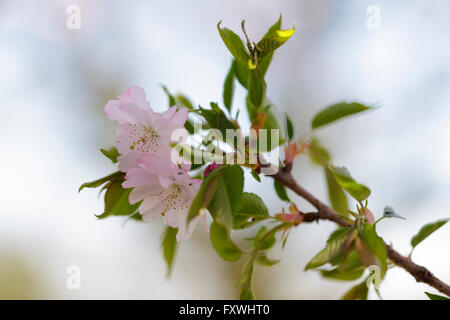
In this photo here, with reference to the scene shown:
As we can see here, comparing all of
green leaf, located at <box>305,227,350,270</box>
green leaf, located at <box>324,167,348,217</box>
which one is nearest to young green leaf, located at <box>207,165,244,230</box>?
green leaf, located at <box>305,227,350,270</box>

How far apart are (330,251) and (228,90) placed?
0.35 metres

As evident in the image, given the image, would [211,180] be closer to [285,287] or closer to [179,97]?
[179,97]

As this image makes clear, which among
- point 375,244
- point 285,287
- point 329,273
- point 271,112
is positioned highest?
point 271,112

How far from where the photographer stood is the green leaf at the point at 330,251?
1.46 ft

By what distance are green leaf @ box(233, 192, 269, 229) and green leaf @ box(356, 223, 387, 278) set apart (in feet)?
0.54

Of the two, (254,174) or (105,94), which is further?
(105,94)

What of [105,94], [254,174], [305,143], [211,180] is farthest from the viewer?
[105,94]

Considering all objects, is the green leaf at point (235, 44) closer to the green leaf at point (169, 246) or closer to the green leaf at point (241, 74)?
the green leaf at point (241, 74)

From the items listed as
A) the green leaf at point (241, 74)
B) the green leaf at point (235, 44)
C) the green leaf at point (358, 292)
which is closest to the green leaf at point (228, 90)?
the green leaf at point (241, 74)

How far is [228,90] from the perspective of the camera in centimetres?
71

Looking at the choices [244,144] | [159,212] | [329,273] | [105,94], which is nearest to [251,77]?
[244,144]

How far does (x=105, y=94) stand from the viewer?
3.27m

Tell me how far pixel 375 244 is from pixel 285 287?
261 cm
